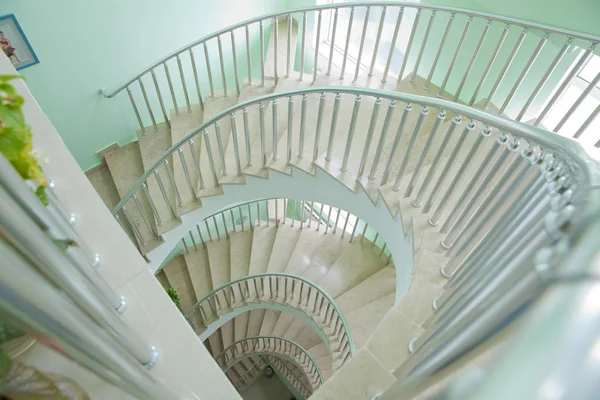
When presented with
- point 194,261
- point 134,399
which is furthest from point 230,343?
point 134,399

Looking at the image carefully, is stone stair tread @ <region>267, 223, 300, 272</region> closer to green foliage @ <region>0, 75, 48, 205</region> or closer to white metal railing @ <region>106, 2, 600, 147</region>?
white metal railing @ <region>106, 2, 600, 147</region>

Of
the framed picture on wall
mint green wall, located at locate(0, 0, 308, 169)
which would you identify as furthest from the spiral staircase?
the framed picture on wall

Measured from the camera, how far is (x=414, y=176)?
2.47 m

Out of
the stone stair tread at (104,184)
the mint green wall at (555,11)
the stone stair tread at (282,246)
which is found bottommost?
the stone stair tread at (282,246)

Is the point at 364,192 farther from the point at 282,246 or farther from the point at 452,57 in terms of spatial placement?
the point at 282,246

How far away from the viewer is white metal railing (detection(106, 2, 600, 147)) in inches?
109

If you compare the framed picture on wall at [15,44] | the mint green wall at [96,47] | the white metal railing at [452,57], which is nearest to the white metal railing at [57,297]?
the white metal railing at [452,57]

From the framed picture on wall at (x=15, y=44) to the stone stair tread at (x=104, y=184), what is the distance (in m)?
1.55

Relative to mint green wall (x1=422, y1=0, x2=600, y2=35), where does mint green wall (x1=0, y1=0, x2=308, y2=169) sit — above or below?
below

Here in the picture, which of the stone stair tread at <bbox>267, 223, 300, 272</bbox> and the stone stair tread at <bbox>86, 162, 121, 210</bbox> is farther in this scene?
the stone stair tread at <bbox>267, 223, 300, 272</bbox>

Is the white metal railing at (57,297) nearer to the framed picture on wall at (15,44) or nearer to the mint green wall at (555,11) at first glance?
the framed picture on wall at (15,44)

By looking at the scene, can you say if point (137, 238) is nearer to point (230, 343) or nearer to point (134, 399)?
point (134, 399)

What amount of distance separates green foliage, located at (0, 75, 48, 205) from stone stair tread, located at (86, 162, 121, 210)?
3.93m

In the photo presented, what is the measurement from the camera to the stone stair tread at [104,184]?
4.53 metres
